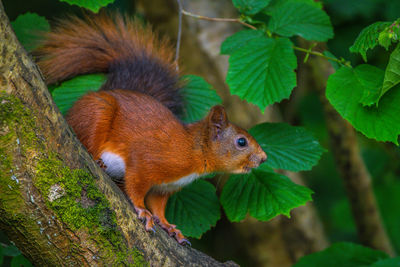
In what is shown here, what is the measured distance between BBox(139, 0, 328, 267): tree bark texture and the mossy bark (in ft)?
6.65

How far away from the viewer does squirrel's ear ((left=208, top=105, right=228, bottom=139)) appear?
1947mm

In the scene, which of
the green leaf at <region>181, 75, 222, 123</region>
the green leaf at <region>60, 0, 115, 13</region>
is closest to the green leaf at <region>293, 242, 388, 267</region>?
the green leaf at <region>181, 75, 222, 123</region>

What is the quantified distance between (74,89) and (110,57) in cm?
26

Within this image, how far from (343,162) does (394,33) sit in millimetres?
1917

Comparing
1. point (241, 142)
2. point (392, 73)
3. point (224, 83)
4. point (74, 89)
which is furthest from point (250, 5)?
point (224, 83)

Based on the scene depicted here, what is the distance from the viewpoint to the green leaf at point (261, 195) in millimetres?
1757

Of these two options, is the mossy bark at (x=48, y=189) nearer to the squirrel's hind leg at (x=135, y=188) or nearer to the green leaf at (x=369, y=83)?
the squirrel's hind leg at (x=135, y=188)

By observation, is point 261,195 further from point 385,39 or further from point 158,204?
point 385,39

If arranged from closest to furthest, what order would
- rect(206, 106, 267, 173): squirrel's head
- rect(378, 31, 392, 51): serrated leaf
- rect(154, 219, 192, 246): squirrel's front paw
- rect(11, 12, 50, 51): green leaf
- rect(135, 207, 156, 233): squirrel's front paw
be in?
1. rect(378, 31, 392, 51): serrated leaf
2. rect(135, 207, 156, 233): squirrel's front paw
3. rect(154, 219, 192, 246): squirrel's front paw
4. rect(206, 106, 267, 173): squirrel's head
5. rect(11, 12, 50, 51): green leaf

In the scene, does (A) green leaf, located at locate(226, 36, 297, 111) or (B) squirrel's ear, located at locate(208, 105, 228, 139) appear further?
(B) squirrel's ear, located at locate(208, 105, 228, 139)

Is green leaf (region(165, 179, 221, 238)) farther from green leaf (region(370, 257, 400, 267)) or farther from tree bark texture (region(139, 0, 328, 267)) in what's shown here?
tree bark texture (region(139, 0, 328, 267))

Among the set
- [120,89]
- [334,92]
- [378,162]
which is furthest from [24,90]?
[378,162]

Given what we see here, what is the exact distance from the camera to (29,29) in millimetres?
2078

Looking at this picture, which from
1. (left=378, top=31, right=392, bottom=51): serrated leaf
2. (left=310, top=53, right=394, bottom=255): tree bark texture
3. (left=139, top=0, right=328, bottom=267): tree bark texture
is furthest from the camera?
(left=139, top=0, right=328, bottom=267): tree bark texture
